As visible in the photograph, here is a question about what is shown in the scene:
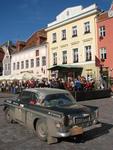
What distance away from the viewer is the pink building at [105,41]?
102 feet

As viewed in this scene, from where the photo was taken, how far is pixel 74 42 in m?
35.6

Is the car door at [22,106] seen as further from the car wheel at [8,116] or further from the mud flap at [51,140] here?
the mud flap at [51,140]

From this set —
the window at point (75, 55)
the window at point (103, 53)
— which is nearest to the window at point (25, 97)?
the window at point (103, 53)

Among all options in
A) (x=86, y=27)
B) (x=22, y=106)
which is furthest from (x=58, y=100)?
(x=86, y=27)

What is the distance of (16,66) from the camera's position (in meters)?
47.9

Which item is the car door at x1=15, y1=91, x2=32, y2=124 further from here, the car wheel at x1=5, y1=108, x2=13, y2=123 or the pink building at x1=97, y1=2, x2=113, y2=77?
the pink building at x1=97, y1=2, x2=113, y2=77

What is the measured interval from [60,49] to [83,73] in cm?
552

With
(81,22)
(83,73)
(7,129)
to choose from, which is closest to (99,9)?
(81,22)

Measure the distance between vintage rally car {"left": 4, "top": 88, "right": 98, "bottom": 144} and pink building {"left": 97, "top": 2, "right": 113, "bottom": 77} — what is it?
72.4ft

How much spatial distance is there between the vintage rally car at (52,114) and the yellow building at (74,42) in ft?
74.5

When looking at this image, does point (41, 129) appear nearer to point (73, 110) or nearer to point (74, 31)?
point (73, 110)

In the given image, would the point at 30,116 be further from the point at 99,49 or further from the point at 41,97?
the point at 99,49

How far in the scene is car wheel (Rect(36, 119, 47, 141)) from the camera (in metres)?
8.39

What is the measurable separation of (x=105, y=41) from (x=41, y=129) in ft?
80.0
